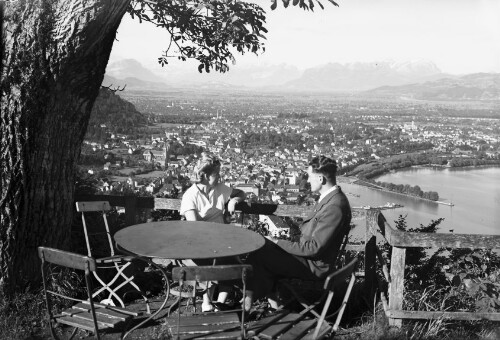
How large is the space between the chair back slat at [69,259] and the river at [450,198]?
3.68m

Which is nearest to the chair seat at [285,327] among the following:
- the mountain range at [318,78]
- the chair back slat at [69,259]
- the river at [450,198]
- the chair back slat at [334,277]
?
the chair back slat at [334,277]

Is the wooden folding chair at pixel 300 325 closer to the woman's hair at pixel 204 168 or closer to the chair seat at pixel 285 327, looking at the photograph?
the chair seat at pixel 285 327

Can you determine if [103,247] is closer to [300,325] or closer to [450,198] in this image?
[300,325]

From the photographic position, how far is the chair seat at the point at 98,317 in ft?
13.2

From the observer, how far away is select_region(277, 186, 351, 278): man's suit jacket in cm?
466

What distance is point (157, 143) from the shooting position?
20.2 meters

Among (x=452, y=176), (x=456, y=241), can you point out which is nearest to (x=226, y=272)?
(x=456, y=241)

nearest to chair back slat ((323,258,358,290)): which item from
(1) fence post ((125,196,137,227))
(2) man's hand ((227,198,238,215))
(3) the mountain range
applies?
(2) man's hand ((227,198,238,215))

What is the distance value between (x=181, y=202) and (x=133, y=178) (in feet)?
24.6

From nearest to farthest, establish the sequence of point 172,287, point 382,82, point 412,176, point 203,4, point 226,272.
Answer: point 226,272
point 172,287
point 203,4
point 412,176
point 382,82

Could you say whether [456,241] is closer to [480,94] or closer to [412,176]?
[412,176]

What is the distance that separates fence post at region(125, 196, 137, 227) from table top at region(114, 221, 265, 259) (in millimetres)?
1058

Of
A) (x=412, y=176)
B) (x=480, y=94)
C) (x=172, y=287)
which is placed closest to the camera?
(x=172, y=287)

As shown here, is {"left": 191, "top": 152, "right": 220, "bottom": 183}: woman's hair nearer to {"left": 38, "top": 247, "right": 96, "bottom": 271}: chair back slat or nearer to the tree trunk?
the tree trunk
